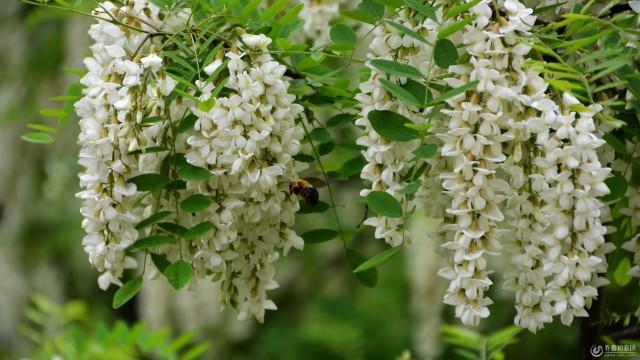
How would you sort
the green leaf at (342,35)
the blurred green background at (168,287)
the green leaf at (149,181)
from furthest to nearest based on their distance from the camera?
the blurred green background at (168,287), the green leaf at (342,35), the green leaf at (149,181)

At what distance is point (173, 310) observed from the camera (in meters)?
5.68

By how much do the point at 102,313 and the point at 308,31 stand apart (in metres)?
4.55

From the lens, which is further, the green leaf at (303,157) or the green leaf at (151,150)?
the green leaf at (303,157)

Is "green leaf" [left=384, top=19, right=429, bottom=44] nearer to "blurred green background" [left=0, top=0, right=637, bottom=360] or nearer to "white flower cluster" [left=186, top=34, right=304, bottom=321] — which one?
"white flower cluster" [left=186, top=34, right=304, bottom=321]

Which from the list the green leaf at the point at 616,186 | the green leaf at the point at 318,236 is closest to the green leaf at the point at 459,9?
the green leaf at the point at 616,186

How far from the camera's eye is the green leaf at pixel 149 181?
1.55 meters

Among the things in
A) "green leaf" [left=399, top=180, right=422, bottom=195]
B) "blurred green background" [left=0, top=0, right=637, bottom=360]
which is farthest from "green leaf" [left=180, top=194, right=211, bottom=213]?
"blurred green background" [left=0, top=0, right=637, bottom=360]

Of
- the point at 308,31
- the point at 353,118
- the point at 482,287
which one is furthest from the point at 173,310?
the point at 482,287

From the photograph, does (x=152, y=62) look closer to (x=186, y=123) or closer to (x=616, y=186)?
(x=186, y=123)

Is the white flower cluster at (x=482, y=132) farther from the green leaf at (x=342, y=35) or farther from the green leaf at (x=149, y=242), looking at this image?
the green leaf at (x=149, y=242)

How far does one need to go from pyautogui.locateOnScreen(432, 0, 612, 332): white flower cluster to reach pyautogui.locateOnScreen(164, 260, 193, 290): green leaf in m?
0.45

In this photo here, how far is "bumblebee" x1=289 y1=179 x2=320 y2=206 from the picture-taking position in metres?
1.63

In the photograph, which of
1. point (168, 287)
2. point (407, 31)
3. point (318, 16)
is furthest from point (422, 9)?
point (168, 287)

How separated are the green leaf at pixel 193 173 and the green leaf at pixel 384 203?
26cm
